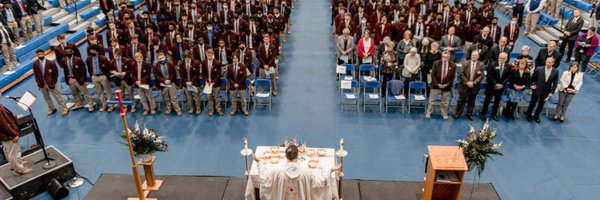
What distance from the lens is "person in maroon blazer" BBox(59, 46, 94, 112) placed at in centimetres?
980

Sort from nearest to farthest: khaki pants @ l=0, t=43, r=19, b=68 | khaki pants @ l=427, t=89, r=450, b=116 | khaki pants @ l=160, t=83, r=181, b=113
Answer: khaki pants @ l=427, t=89, r=450, b=116 < khaki pants @ l=160, t=83, r=181, b=113 < khaki pants @ l=0, t=43, r=19, b=68

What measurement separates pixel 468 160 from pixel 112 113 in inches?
321

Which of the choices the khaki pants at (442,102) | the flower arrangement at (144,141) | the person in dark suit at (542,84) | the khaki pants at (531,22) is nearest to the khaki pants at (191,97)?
the flower arrangement at (144,141)

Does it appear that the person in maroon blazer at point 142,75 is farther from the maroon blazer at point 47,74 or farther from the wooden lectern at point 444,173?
the wooden lectern at point 444,173

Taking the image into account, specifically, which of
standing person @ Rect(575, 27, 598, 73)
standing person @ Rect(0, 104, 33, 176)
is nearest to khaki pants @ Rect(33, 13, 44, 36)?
standing person @ Rect(0, 104, 33, 176)

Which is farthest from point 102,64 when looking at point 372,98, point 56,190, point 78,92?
point 372,98

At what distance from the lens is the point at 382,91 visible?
10859 mm

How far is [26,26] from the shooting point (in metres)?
14.0

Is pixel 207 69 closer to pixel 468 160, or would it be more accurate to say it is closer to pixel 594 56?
pixel 468 160

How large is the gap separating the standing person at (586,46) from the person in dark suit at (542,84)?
327 cm

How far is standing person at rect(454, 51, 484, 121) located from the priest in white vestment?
16.2ft

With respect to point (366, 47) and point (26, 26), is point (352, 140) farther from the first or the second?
point (26, 26)

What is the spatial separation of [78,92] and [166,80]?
7.93 feet

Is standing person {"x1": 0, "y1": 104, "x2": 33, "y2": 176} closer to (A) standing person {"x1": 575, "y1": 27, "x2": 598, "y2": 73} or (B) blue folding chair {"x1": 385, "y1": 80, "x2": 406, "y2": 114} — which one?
(B) blue folding chair {"x1": 385, "y1": 80, "x2": 406, "y2": 114}
